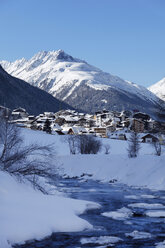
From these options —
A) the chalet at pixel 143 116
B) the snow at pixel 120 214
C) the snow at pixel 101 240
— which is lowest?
the snow at pixel 120 214

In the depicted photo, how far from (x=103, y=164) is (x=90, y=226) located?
23917 millimetres

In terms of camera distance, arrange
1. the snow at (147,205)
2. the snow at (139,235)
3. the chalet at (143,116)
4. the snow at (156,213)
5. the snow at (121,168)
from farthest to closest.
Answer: the chalet at (143,116)
the snow at (121,168)
the snow at (147,205)
the snow at (156,213)
the snow at (139,235)

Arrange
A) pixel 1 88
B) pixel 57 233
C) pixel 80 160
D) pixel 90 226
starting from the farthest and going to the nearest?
pixel 1 88
pixel 80 160
pixel 90 226
pixel 57 233

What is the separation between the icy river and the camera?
11.0m

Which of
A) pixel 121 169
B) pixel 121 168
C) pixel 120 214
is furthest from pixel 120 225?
pixel 121 168

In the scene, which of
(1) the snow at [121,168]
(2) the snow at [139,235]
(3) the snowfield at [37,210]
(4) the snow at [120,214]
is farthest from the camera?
(1) the snow at [121,168]

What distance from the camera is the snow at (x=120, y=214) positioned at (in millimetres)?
15297

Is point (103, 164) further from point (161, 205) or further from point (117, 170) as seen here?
point (161, 205)

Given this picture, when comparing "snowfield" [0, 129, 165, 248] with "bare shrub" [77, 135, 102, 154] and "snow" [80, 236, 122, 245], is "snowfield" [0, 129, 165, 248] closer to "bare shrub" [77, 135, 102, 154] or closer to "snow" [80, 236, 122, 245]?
"snow" [80, 236, 122, 245]

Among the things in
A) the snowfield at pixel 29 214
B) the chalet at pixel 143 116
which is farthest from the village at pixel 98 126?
the snowfield at pixel 29 214

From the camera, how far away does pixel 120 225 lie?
13719 mm

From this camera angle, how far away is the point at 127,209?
17.2m

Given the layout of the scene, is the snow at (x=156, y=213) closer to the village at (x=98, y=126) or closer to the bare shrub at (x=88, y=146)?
the bare shrub at (x=88, y=146)

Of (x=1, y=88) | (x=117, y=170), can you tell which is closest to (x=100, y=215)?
(x=117, y=170)
